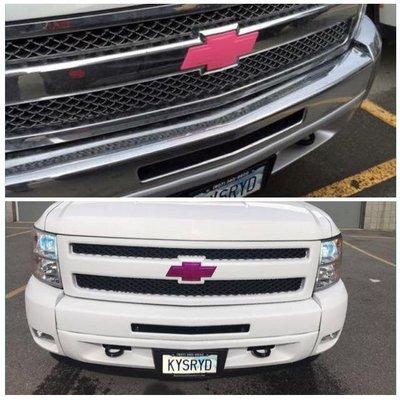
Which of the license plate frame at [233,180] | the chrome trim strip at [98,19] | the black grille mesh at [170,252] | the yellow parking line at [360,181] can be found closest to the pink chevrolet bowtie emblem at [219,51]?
the chrome trim strip at [98,19]

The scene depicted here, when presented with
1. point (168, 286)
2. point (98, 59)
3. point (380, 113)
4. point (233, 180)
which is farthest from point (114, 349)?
point (380, 113)

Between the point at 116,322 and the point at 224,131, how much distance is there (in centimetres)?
100

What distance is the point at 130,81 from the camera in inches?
71.1

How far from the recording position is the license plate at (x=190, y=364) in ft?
6.58

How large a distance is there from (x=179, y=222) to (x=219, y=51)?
754 mm

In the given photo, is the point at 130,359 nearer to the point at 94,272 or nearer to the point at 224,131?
the point at 94,272

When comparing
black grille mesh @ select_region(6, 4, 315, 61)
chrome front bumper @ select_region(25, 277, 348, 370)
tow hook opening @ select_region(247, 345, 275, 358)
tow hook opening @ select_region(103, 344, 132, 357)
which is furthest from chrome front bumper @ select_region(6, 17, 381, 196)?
tow hook opening @ select_region(247, 345, 275, 358)

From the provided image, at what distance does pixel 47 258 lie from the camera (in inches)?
82.7

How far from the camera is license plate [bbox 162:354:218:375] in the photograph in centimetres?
201

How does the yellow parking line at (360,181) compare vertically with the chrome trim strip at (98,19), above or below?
below

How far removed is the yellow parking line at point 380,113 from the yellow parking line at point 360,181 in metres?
0.51

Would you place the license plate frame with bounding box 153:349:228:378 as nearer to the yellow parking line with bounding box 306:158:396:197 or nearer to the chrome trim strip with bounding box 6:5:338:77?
the chrome trim strip with bounding box 6:5:338:77

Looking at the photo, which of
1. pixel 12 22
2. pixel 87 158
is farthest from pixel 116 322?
pixel 12 22

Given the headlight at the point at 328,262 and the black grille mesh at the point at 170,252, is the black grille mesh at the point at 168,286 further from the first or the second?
the headlight at the point at 328,262
